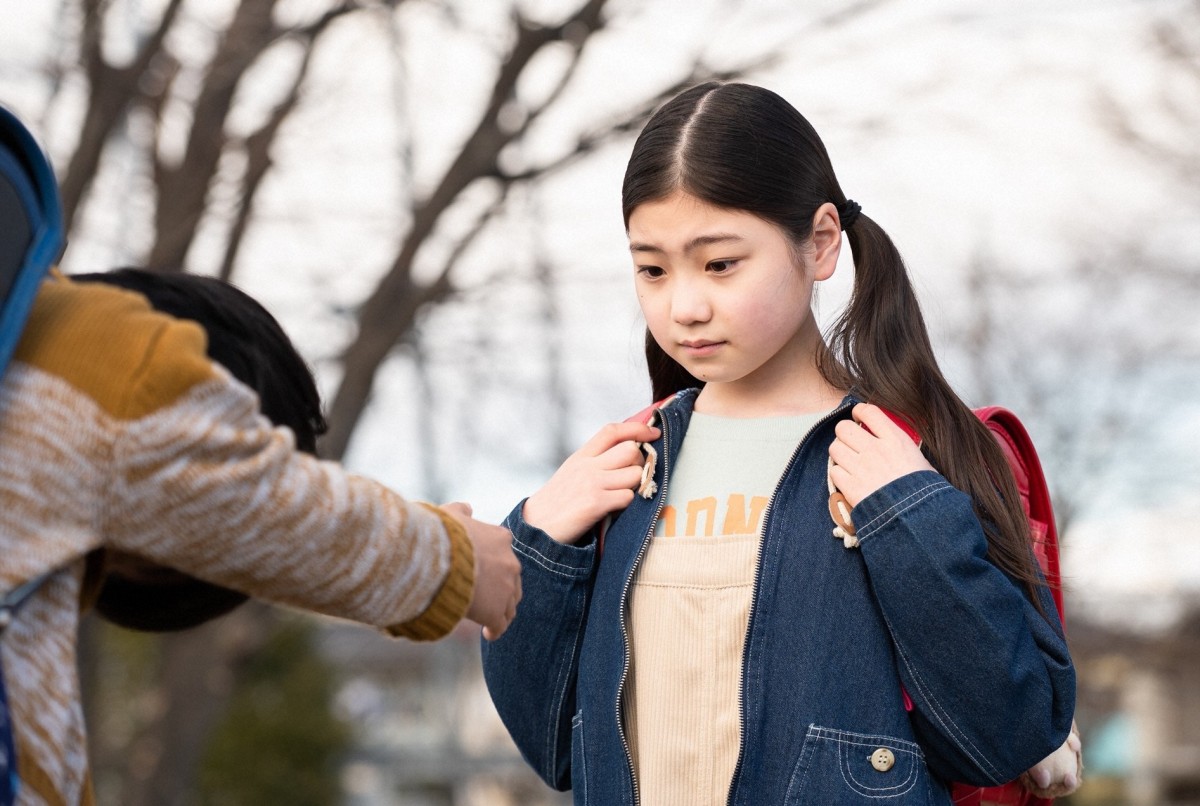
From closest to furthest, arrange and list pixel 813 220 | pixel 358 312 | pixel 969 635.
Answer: pixel 969 635 → pixel 813 220 → pixel 358 312

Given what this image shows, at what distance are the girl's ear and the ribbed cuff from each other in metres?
0.76

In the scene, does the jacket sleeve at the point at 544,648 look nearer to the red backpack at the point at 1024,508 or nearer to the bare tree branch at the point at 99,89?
the red backpack at the point at 1024,508

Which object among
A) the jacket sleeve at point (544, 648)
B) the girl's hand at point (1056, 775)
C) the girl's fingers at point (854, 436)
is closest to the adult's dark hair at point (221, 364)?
the jacket sleeve at point (544, 648)

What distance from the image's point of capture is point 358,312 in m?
6.69

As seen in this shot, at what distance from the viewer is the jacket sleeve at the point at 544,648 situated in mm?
2184

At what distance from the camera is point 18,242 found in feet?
4.82

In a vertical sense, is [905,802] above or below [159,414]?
below

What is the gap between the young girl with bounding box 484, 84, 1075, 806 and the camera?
6.16 ft

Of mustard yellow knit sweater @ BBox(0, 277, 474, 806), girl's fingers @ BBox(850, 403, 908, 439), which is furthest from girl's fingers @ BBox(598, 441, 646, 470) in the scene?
mustard yellow knit sweater @ BBox(0, 277, 474, 806)

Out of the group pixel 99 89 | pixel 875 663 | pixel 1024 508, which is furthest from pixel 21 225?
pixel 99 89

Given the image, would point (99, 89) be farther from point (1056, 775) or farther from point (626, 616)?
point (1056, 775)

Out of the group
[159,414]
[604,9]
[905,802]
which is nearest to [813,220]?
[905,802]

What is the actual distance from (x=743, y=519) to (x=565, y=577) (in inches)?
11.9

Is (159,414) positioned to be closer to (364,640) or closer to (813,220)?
(813,220)
